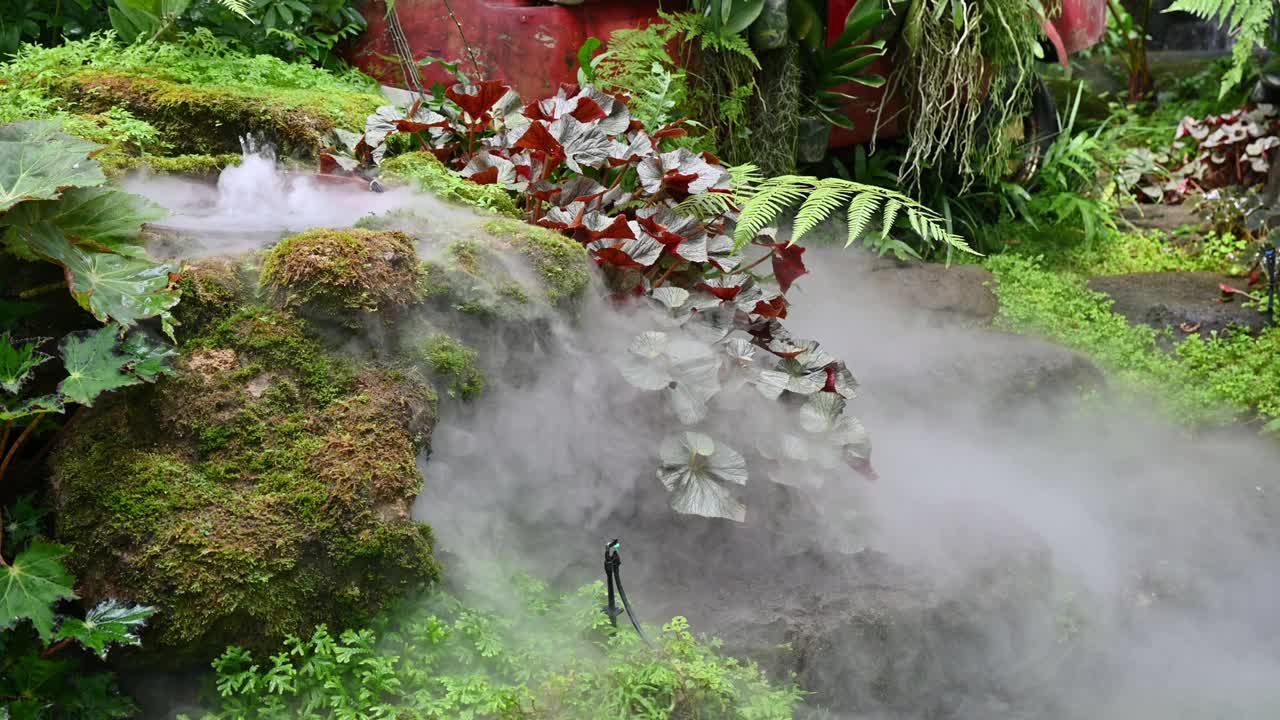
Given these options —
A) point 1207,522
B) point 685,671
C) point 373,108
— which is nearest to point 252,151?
point 373,108

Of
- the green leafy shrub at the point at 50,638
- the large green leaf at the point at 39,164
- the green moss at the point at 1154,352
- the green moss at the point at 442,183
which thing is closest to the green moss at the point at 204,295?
the large green leaf at the point at 39,164

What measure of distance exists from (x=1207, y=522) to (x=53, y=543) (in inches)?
140

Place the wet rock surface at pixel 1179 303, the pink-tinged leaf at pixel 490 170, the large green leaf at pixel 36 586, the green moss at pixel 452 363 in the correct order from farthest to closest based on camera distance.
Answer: the wet rock surface at pixel 1179 303 → the pink-tinged leaf at pixel 490 170 → the green moss at pixel 452 363 → the large green leaf at pixel 36 586

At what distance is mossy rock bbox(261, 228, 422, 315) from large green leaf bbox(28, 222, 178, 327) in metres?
0.25

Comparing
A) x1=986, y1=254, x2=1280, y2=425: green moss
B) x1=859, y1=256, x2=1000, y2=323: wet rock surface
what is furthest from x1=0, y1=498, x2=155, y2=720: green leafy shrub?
x1=986, y1=254, x2=1280, y2=425: green moss

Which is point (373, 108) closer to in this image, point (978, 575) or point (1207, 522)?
point (978, 575)

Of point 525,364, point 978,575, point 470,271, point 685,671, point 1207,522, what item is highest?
point 470,271

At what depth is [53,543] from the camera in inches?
82.0

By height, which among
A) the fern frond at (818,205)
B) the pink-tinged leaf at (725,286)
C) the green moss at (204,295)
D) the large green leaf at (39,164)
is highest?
the large green leaf at (39,164)

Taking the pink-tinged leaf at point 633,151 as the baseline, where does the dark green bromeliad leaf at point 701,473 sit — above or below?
below

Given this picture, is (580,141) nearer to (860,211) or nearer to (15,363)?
(860,211)

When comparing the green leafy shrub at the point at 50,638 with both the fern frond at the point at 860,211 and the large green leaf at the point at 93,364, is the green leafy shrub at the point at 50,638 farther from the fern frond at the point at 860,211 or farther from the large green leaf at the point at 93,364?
the fern frond at the point at 860,211

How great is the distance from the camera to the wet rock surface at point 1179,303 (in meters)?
4.82

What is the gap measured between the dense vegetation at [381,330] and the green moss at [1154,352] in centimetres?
2
